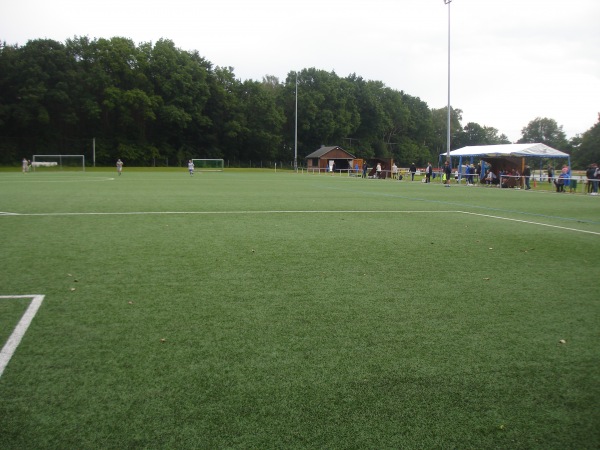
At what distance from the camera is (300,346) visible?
3752 millimetres

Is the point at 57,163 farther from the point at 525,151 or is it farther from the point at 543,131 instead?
the point at 543,131

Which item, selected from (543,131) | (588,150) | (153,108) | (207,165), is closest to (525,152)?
(207,165)

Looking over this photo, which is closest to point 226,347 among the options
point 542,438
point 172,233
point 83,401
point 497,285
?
point 83,401

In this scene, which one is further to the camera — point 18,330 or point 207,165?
point 207,165

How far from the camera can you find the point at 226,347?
3.72 metres

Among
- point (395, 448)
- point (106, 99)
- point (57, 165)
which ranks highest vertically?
point (106, 99)

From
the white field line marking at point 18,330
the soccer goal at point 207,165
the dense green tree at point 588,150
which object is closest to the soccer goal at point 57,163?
the soccer goal at point 207,165

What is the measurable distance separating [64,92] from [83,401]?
73501mm

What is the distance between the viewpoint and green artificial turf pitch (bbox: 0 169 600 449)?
2.65 m

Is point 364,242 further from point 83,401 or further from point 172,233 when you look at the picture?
point 83,401

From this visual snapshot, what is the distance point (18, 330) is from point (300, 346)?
2.29 meters

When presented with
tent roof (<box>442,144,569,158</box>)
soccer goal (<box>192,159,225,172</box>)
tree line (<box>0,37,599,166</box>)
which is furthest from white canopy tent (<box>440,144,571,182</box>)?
tree line (<box>0,37,599,166</box>)

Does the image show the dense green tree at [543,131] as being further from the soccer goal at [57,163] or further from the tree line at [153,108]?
the soccer goal at [57,163]

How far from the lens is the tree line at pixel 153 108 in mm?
66312
